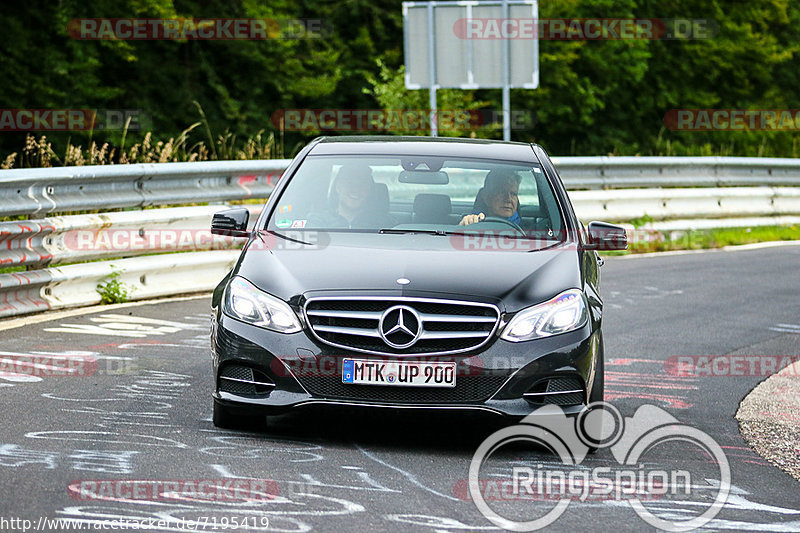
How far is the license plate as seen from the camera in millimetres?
6546

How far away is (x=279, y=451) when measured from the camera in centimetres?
653

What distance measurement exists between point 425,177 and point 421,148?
40cm

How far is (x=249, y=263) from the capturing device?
7168 millimetres

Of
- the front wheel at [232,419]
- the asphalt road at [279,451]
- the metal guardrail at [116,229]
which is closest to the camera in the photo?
the asphalt road at [279,451]

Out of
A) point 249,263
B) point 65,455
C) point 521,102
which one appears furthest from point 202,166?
point 521,102

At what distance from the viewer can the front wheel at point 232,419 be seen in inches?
274

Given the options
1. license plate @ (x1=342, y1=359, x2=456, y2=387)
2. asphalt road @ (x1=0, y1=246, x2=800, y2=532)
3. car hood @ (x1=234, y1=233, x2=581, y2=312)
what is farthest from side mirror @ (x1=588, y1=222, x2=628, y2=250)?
license plate @ (x1=342, y1=359, x2=456, y2=387)

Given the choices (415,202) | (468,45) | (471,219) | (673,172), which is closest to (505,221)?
(471,219)

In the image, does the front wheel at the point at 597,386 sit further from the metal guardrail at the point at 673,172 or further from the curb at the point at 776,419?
the metal guardrail at the point at 673,172

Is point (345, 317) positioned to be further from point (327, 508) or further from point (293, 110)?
point (293, 110)

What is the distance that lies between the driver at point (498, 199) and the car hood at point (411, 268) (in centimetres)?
42

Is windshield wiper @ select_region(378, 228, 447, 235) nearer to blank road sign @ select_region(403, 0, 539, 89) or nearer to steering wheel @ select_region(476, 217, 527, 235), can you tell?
steering wheel @ select_region(476, 217, 527, 235)

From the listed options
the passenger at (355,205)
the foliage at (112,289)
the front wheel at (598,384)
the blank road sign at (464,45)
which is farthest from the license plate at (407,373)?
the blank road sign at (464,45)

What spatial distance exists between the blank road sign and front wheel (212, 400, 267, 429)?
1601 cm
